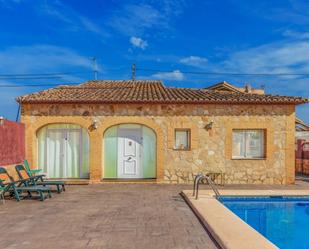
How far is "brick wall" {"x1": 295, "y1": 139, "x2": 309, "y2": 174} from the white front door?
1132 cm

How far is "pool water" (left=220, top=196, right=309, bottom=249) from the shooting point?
7.29 meters

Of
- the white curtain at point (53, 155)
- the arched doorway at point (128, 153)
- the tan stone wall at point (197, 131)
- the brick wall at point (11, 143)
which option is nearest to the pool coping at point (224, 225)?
the tan stone wall at point (197, 131)

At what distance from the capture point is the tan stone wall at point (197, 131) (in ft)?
46.6

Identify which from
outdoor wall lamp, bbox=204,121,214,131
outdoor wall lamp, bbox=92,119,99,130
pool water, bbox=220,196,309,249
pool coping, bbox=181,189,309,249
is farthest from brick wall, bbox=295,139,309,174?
outdoor wall lamp, bbox=92,119,99,130

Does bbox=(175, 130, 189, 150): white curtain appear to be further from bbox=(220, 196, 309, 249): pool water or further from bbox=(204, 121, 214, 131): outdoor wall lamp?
bbox=(220, 196, 309, 249): pool water

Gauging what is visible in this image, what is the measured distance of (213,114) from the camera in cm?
1432

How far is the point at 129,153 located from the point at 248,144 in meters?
5.91

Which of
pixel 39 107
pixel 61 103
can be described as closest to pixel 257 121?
pixel 61 103

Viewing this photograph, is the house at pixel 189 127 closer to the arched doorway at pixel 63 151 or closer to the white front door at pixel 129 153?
the arched doorway at pixel 63 151

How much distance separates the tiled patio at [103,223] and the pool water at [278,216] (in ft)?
6.07

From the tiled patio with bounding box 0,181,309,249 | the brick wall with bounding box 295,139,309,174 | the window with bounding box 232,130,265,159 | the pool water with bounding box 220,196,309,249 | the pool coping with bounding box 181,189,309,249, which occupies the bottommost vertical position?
the pool water with bounding box 220,196,309,249

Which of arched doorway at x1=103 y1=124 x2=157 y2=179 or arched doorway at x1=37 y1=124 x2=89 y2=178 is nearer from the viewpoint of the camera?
arched doorway at x1=103 y1=124 x2=157 y2=179

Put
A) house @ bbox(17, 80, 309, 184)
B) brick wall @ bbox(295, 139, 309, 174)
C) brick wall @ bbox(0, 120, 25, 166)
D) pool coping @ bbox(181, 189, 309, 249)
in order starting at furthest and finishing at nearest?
brick wall @ bbox(295, 139, 309, 174) → house @ bbox(17, 80, 309, 184) → brick wall @ bbox(0, 120, 25, 166) → pool coping @ bbox(181, 189, 309, 249)

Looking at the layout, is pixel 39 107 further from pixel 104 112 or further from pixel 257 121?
pixel 257 121
